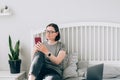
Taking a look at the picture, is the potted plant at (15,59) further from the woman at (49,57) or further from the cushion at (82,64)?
the cushion at (82,64)

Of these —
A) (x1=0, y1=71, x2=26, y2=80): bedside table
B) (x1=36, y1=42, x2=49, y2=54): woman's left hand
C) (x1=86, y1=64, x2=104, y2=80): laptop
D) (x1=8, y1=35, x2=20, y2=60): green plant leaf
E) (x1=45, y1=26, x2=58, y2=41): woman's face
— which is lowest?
(x1=0, y1=71, x2=26, y2=80): bedside table

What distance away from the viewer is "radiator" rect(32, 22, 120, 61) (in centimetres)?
353

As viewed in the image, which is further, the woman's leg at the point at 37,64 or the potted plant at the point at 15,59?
the potted plant at the point at 15,59

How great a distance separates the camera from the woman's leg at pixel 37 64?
114 inches

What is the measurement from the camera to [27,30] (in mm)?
3678

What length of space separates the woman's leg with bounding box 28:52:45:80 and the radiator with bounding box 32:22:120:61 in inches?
25.4

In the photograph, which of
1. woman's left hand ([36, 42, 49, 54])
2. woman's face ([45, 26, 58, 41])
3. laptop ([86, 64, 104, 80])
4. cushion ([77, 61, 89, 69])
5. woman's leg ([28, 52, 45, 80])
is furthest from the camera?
cushion ([77, 61, 89, 69])

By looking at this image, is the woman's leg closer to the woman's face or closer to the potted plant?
the woman's face

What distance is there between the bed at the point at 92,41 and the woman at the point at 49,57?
27 centimetres

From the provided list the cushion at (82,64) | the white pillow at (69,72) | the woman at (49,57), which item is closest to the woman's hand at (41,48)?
the woman at (49,57)

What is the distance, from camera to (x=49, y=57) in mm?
3111

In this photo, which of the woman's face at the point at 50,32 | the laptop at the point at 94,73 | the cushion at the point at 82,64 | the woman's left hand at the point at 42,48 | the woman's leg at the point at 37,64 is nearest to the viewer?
the laptop at the point at 94,73

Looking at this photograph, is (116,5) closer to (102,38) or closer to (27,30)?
(102,38)

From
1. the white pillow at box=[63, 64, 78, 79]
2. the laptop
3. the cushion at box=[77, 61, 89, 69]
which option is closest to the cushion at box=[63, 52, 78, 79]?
the white pillow at box=[63, 64, 78, 79]
